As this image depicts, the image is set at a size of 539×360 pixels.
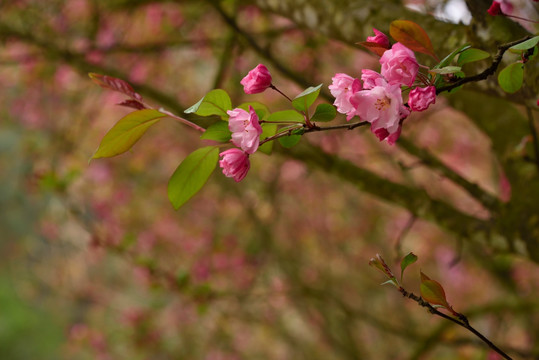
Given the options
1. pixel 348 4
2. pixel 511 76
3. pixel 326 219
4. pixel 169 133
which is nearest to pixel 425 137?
pixel 326 219

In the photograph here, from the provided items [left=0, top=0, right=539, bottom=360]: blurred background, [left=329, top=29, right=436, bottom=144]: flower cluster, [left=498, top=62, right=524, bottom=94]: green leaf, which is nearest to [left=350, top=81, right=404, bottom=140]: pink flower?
[left=329, top=29, right=436, bottom=144]: flower cluster

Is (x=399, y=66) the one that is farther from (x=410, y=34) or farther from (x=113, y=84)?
(x=113, y=84)

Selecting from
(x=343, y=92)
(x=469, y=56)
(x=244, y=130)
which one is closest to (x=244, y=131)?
(x=244, y=130)

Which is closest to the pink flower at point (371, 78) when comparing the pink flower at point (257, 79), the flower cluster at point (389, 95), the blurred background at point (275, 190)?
the flower cluster at point (389, 95)

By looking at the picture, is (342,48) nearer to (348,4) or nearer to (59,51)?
(59,51)

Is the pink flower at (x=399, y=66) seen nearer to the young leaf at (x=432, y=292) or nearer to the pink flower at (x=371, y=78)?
the pink flower at (x=371, y=78)

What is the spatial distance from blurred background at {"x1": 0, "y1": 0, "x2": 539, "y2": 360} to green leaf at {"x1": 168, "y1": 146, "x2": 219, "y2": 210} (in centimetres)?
34

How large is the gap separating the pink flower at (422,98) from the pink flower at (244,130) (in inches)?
5.6

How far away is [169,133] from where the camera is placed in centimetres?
403

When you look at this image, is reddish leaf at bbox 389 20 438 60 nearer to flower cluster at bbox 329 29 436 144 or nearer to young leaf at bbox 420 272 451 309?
flower cluster at bbox 329 29 436 144

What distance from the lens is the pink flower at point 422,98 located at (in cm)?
43

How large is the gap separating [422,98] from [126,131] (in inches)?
11.4

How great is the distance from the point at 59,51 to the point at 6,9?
0.49m

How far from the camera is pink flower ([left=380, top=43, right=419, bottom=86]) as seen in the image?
1.49 ft
